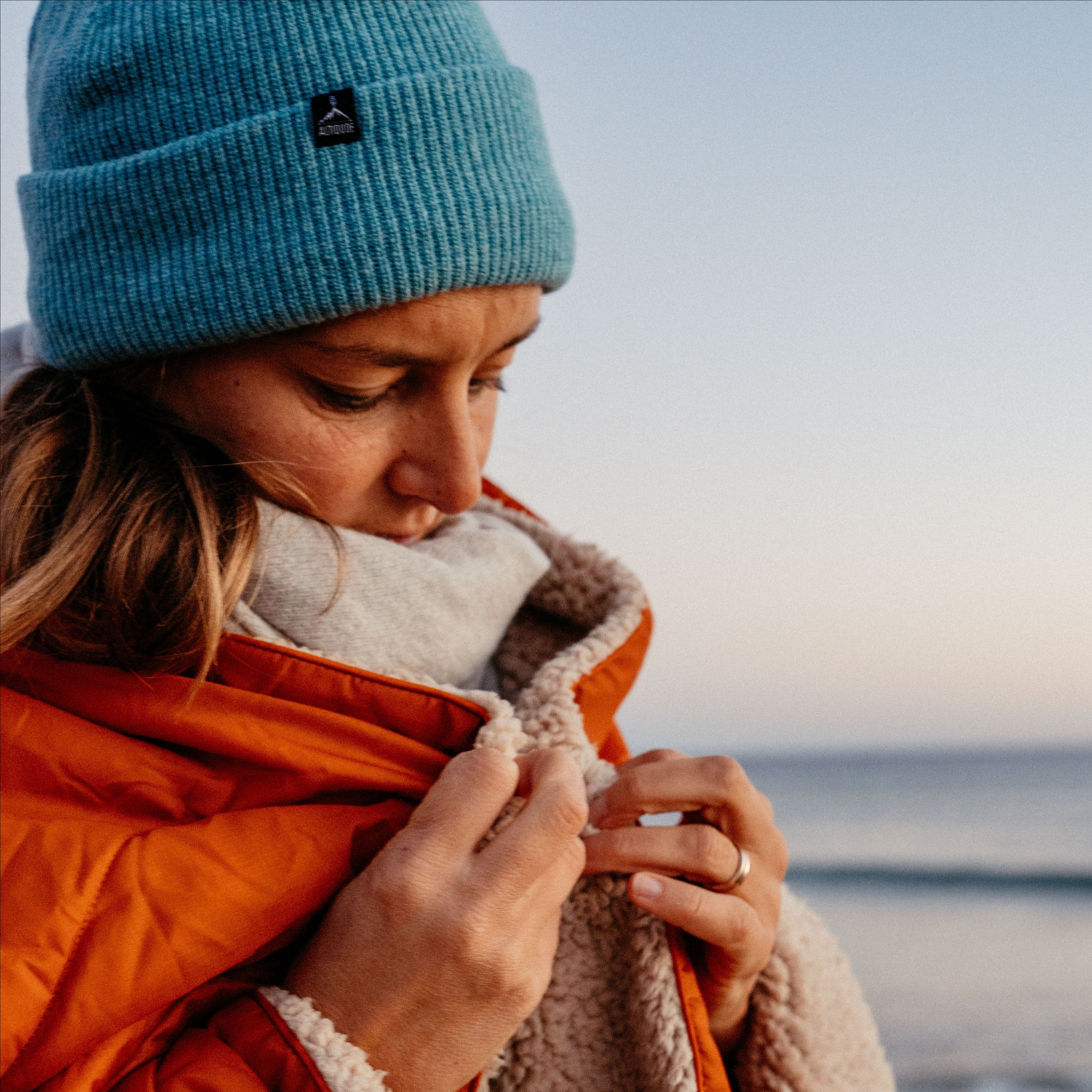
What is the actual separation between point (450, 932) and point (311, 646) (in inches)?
14.8

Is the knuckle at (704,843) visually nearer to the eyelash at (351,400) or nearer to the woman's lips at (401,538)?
the woman's lips at (401,538)

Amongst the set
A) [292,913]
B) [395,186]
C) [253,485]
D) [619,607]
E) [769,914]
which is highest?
[395,186]

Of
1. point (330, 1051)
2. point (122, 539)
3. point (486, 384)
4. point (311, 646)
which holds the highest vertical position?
point (486, 384)

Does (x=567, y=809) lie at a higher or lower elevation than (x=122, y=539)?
lower

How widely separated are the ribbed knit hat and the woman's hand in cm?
64

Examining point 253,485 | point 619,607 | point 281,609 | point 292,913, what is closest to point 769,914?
point 619,607

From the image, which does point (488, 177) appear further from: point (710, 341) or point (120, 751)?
point (710, 341)

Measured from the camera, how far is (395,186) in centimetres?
109

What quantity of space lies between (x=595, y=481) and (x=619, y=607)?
9.67 ft

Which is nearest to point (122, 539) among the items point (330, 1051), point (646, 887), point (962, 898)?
point (330, 1051)

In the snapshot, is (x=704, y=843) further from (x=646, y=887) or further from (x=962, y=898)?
(x=962, y=898)

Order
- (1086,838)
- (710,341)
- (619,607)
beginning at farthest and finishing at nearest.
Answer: (1086,838) → (710,341) → (619,607)

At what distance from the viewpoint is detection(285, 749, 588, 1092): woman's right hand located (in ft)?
3.17

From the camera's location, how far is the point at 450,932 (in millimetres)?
968
